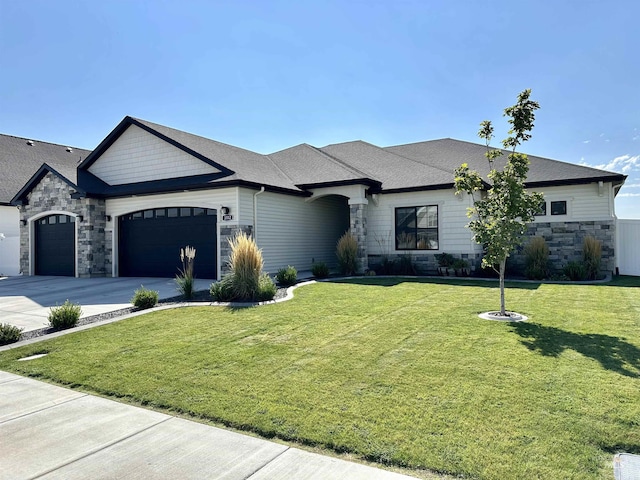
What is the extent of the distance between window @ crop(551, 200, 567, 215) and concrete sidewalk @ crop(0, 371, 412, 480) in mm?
14470

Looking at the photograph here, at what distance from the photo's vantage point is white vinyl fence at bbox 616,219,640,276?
1407cm

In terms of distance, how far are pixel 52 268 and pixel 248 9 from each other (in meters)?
14.1

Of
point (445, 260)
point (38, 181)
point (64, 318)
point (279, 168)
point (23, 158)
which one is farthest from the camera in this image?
point (23, 158)

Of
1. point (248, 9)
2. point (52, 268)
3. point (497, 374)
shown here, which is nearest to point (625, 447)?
point (497, 374)

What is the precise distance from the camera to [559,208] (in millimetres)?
14469

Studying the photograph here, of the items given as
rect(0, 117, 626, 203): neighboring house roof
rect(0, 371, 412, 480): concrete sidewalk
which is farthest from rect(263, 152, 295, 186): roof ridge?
rect(0, 371, 412, 480): concrete sidewalk

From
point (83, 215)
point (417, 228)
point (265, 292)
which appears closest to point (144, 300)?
point (265, 292)

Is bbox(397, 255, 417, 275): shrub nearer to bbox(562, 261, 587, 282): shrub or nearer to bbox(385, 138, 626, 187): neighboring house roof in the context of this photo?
bbox(385, 138, 626, 187): neighboring house roof

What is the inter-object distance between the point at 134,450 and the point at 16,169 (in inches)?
1005

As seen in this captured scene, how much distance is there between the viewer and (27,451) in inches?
124

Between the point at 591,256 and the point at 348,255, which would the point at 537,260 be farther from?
the point at 348,255

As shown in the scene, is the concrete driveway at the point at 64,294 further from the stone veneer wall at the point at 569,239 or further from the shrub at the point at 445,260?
the stone veneer wall at the point at 569,239

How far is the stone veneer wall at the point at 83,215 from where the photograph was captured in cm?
1602

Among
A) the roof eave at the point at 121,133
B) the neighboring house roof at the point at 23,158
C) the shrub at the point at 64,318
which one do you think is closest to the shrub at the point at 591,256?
the roof eave at the point at 121,133
